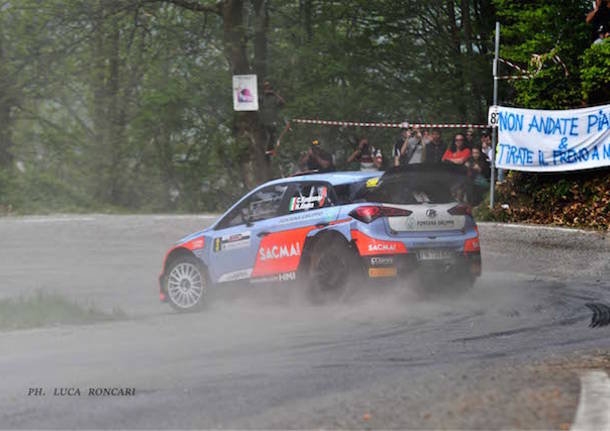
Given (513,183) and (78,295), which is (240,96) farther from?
(78,295)

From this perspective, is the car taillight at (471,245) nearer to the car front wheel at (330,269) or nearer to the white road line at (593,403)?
the car front wheel at (330,269)

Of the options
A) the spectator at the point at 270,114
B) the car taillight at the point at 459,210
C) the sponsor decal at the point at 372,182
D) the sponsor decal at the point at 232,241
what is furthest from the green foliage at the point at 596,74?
the spectator at the point at 270,114

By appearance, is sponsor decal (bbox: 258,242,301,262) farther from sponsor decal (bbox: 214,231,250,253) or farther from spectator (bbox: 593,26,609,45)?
spectator (bbox: 593,26,609,45)

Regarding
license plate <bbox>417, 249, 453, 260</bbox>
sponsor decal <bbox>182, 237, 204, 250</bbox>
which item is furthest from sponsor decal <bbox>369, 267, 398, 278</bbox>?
sponsor decal <bbox>182, 237, 204, 250</bbox>

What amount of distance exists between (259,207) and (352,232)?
62.0 inches

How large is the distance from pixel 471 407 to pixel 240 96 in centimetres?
1896

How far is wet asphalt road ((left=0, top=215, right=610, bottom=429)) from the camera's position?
240 inches

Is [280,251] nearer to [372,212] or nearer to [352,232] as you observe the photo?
[352,232]

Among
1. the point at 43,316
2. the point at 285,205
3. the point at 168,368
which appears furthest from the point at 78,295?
the point at 168,368

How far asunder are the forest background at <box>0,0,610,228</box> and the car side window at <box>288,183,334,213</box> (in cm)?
1446

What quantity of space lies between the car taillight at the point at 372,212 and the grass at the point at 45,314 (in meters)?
3.04

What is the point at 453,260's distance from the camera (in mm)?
11547

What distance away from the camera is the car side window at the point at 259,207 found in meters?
12.1

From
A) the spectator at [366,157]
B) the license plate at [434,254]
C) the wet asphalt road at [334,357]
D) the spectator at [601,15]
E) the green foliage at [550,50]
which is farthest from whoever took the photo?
the spectator at [366,157]
